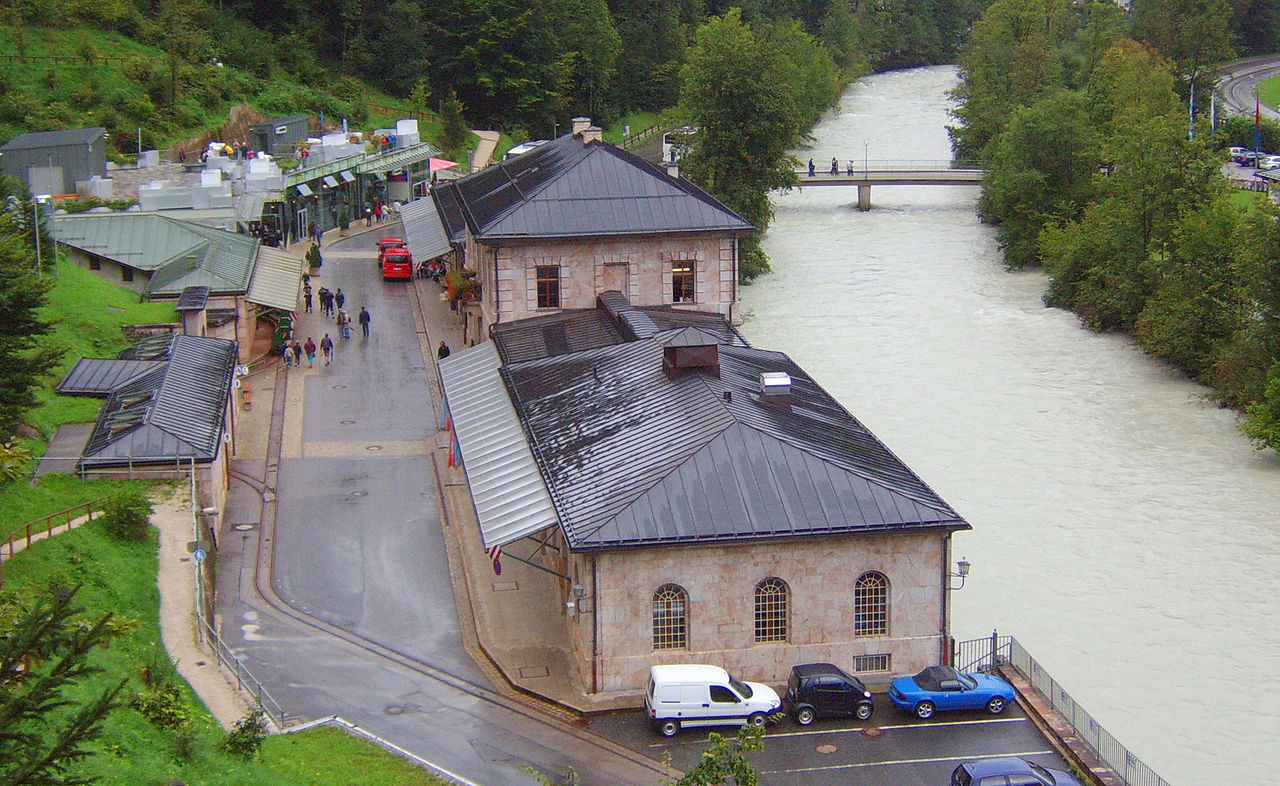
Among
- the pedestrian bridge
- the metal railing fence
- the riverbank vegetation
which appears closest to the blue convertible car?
the metal railing fence

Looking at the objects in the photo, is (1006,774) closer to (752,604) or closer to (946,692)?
(946,692)

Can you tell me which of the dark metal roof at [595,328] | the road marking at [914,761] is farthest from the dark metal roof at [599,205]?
the road marking at [914,761]

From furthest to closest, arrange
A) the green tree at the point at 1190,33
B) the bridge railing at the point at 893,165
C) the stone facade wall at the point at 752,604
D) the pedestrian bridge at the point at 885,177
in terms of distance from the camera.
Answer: the green tree at the point at 1190,33 → the bridge railing at the point at 893,165 → the pedestrian bridge at the point at 885,177 → the stone facade wall at the point at 752,604

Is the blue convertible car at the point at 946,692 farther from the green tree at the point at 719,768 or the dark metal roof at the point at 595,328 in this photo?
the dark metal roof at the point at 595,328

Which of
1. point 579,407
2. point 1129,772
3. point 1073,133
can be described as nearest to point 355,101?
point 1073,133

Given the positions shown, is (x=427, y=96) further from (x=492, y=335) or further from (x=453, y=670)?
(x=453, y=670)

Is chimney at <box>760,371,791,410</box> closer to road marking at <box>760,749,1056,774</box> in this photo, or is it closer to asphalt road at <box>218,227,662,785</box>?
asphalt road at <box>218,227,662,785</box>
